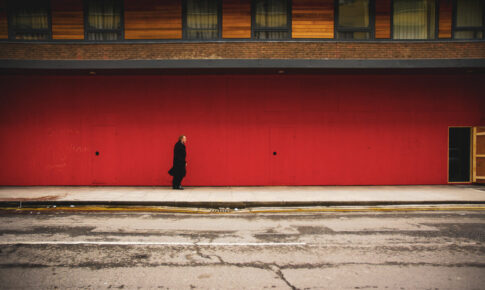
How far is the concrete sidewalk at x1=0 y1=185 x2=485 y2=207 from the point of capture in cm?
827

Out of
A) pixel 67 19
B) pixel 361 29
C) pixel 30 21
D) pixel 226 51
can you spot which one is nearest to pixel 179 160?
pixel 226 51

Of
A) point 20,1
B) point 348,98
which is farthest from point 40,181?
point 348,98

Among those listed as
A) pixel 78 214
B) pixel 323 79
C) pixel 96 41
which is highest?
pixel 96 41

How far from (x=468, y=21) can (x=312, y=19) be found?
553cm

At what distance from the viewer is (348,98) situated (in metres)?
10.9

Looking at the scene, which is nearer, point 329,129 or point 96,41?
point 96,41

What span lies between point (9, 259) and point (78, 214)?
112 inches

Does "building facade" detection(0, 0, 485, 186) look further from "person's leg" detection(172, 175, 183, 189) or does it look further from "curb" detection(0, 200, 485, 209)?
"curb" detection(0, 200, 485, 209)

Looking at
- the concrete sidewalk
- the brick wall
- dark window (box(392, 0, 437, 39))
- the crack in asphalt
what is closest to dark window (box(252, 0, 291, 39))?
the brick wall

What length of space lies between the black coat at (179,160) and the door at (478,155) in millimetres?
10382

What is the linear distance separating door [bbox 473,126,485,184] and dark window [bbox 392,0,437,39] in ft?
12.6

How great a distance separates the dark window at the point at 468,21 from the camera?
10.6m

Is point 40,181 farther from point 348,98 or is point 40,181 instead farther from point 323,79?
point 348,98

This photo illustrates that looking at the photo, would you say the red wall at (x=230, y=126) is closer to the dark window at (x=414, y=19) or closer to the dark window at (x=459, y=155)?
the dark window at (x=459, y=155)
